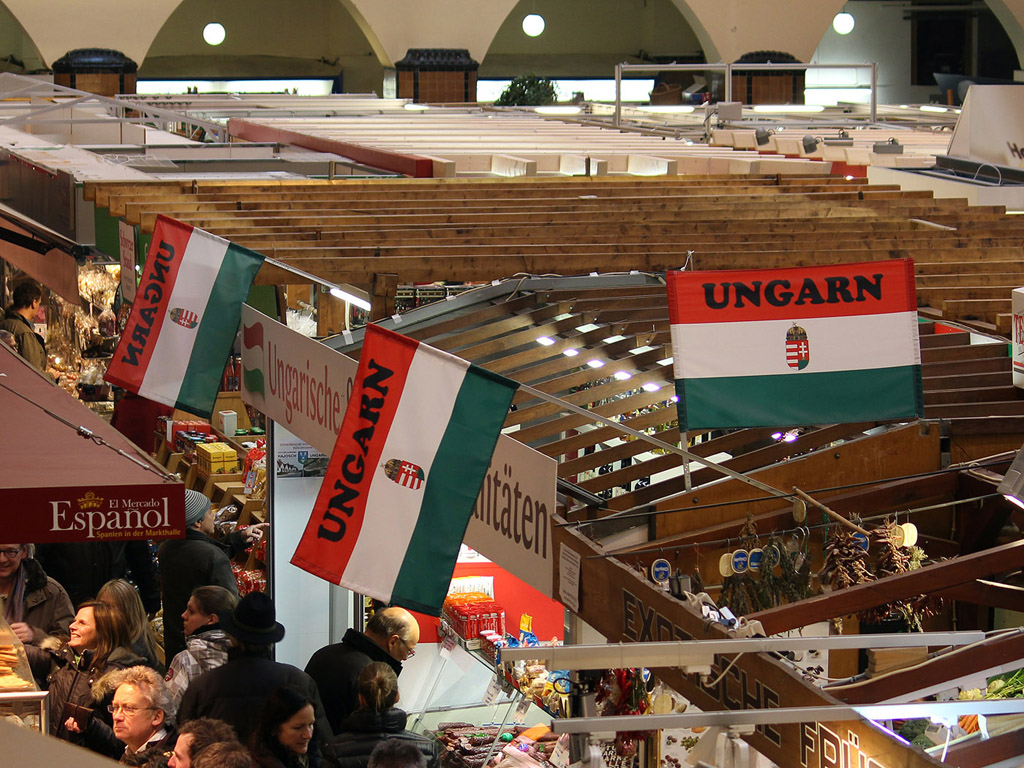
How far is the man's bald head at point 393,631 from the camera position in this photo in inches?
244

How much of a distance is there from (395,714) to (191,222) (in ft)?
12.7

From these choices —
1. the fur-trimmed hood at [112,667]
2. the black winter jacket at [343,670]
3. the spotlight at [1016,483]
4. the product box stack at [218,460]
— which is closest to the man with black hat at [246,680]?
the fur-trimmed hood at [112,667]

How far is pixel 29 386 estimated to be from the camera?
6.30m

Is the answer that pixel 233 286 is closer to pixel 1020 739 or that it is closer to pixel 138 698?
pixel 138 698

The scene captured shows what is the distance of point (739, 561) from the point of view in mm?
4941

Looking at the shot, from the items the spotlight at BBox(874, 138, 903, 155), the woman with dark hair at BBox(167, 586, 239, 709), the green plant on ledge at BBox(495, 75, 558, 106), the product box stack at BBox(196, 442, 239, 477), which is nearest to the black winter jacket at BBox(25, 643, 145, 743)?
the woman with dark hair at BBox(167, 586, 239, 709)

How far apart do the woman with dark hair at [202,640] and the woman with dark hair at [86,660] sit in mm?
171

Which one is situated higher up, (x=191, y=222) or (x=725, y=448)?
(x=191, y=222)

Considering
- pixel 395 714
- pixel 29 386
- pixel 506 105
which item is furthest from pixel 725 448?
pixel 506 105

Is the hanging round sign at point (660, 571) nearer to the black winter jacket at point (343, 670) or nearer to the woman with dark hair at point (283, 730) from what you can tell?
the woman with dark hair at point (283, 730)

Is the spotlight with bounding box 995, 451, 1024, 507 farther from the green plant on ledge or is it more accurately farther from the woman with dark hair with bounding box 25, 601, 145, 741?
the green plant on ledge

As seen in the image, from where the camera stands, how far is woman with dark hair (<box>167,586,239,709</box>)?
591 centimetres

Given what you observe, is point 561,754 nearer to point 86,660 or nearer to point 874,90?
point 86,660

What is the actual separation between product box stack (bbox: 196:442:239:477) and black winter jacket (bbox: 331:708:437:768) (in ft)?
15.6
